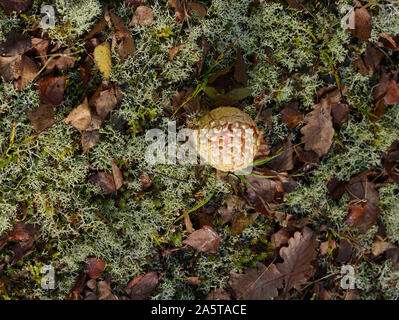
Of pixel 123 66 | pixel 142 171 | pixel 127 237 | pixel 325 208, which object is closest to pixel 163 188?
pixel 142 171

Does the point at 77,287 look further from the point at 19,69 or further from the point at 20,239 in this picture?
the point at 19,69

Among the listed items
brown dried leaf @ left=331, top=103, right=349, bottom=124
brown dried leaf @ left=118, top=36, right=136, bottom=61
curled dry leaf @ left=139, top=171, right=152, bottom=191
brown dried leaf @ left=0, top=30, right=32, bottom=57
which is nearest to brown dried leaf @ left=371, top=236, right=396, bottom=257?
brown dried leaf @ left=331, top=103, right=349, bottom=124

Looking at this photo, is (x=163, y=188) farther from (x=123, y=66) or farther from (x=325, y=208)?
(x=325, y=208)

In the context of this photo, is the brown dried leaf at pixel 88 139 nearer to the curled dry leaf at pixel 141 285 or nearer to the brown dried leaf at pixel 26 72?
the brown dried leaf at pixel 26 72

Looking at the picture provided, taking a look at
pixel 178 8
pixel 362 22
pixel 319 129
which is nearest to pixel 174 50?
pixel 178 8

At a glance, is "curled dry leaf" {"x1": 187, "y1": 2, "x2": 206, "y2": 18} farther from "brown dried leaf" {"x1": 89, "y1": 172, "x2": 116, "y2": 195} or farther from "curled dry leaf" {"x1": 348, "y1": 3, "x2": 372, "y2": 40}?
"brown dried leaf" {"x1": 89, "y1": 172, "x2": 116, "y2": 195}

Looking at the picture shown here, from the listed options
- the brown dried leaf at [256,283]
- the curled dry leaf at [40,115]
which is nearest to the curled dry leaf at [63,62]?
the curled dry leaf at [40,115]
